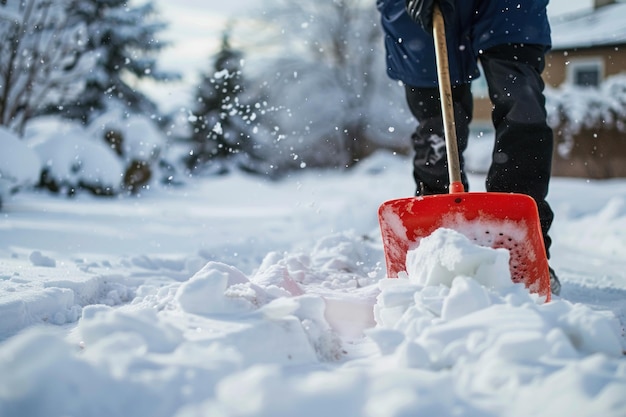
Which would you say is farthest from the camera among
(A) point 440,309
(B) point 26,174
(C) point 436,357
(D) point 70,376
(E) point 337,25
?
(E) point 337,25

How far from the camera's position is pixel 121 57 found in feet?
57.5

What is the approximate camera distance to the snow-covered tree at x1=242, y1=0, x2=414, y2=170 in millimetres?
22469

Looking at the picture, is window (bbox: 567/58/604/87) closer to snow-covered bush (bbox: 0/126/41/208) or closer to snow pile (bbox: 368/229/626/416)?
snow-covered bush (bbox: 0/126/41/208)

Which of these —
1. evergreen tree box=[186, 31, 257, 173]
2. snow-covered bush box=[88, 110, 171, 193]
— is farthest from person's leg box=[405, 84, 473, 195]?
evergreen tree box=[186, 31, 257, 173]

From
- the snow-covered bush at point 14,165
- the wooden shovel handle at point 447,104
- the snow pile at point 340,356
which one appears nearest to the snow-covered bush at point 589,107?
the snow-covered bush at point 14,165

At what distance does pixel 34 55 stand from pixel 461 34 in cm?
734

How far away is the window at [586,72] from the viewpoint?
16922mm

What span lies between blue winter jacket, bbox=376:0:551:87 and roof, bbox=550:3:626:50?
13.8 m

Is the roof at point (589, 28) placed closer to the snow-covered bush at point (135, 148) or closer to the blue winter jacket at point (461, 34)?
the snow-covered bush at point (135, 148)

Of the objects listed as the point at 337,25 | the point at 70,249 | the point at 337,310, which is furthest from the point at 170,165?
the point at 337,25

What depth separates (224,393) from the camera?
41.6 inches

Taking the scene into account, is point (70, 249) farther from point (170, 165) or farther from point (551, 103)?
point (551, 103)

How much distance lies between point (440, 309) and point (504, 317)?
16 centimetres

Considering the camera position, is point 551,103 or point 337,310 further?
point 551,103
